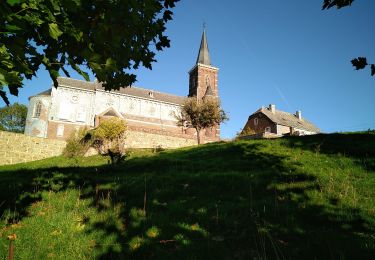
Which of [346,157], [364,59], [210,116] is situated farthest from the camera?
[210,116]

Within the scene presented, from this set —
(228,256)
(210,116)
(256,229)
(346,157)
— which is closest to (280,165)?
(346,157)

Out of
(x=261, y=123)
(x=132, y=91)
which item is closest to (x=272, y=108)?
(x=261, y=123)

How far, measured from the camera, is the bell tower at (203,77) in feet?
185

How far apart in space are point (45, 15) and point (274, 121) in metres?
48.8

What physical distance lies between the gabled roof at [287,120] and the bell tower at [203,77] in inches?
400

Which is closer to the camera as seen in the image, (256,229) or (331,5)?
(331,5)

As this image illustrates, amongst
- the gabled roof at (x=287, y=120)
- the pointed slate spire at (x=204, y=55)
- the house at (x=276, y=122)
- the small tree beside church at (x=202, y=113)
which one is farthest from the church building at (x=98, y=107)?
the gabled roof at (x=287, y=120)

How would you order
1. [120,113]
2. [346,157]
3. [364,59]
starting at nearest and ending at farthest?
[364,59] → [346,157] → [120,113]

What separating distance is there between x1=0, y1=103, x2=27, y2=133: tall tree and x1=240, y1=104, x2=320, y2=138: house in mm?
54252

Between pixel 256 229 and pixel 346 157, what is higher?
pixel 346 157

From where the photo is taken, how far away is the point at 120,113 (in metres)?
49.3

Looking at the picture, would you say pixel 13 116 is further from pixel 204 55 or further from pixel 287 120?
pixel 287 120

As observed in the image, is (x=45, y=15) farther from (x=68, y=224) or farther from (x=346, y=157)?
(x=346, y=157)

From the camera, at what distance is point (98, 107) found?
4809cm
